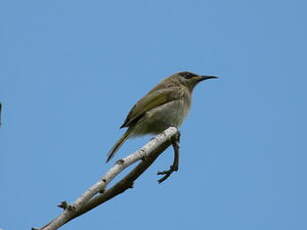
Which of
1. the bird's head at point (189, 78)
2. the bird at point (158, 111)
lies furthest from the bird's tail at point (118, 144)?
the bird's head at point (189, 78)

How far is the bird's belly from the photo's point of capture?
905 cm

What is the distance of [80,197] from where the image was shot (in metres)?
2.50

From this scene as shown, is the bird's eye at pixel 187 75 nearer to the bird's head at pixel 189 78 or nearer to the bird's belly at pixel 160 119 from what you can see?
the bird's head at pixel 189 78

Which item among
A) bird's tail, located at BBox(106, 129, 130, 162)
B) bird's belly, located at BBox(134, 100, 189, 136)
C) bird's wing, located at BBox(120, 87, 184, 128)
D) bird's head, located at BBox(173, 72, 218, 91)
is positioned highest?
Result: bird's head, located at BBox(173, 72, 218, 91)

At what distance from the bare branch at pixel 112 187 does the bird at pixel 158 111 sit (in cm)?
458

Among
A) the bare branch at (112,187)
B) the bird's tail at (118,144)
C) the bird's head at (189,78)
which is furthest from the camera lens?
the bird's head at (189,78)

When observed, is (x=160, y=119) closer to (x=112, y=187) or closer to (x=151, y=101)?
(x=151, y=101)

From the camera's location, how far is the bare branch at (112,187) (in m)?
2.49

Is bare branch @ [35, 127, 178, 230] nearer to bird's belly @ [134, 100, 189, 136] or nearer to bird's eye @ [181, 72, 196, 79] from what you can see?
bird's belly @ [134, 100, 189, 136]

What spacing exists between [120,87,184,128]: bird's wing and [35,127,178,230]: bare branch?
495 cm

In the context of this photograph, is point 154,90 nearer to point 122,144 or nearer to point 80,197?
point 122,144

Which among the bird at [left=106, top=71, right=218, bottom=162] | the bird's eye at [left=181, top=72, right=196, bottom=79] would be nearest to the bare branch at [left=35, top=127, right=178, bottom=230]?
the bird at [left=106, top=71, right=218, bottom=162]

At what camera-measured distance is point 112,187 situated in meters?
3.15

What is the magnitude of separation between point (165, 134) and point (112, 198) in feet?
3.85
